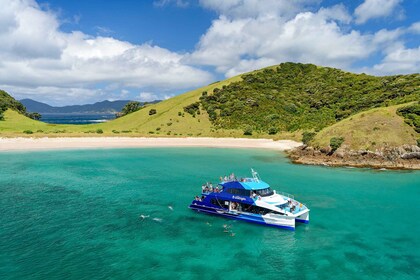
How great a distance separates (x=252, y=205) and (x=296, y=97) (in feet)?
435

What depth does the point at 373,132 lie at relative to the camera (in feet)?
255

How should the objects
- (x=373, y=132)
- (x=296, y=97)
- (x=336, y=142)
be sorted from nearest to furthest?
1. (x=336, y=142)
2. (x=373, y=132)
3. (x=296, y=97)

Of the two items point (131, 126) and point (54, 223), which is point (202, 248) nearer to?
point (54, 223)

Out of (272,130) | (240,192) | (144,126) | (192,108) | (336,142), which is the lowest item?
(240,192)

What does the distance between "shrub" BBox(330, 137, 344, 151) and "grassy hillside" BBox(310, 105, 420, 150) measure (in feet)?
3.89

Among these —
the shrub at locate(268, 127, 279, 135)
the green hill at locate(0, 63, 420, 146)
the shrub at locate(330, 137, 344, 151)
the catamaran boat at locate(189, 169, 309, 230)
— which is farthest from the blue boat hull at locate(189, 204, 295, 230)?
the shrub at locate(268, 127, 279, 135)

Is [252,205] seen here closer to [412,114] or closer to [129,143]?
[412,114]

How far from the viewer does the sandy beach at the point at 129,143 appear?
95.4 meters

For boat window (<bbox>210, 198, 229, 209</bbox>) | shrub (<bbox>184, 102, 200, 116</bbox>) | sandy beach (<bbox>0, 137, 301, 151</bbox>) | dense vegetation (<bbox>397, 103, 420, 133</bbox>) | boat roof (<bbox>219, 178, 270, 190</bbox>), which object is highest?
shrub (<bbox>184, 102, 200, 116</bbox>)

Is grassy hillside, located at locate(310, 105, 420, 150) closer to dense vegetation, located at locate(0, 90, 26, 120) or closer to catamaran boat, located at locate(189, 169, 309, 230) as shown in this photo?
catamaran boat, located at locate(189, 169, 309, 230)

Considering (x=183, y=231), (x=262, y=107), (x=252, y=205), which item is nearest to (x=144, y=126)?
(x=262, y=107)

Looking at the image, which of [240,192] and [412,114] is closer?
[240,192]

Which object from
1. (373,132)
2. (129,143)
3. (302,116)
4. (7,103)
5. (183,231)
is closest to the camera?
(183,231)

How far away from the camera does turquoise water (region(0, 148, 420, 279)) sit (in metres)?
25.9
